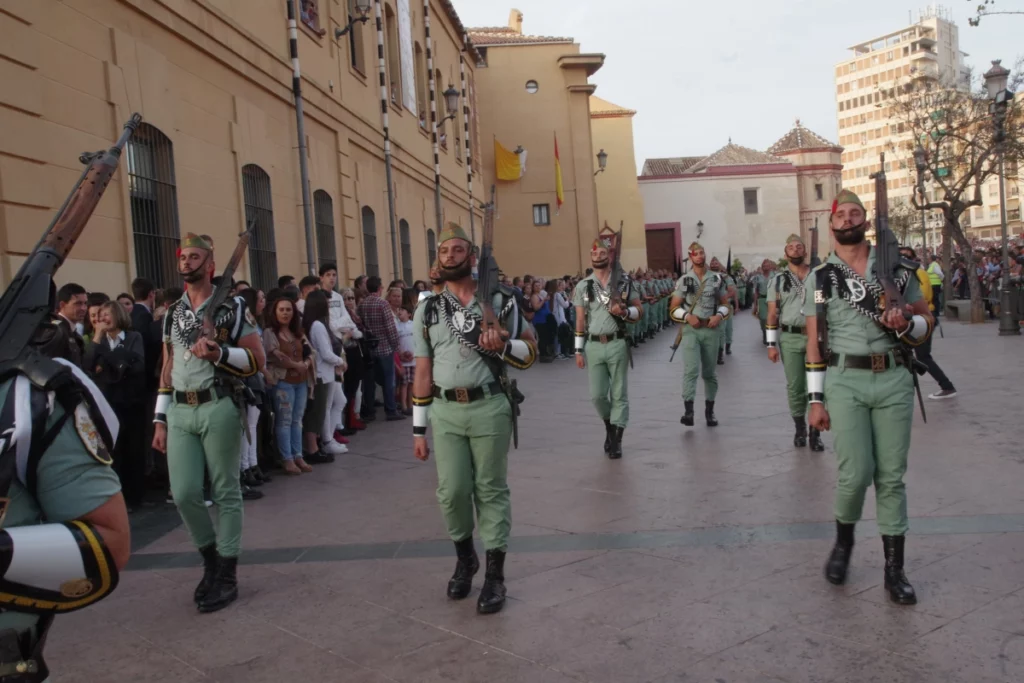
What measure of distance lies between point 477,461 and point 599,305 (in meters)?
4.62

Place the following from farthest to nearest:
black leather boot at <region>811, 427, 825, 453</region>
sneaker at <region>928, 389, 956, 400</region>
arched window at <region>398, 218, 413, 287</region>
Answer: arched window at <region>398, 218, 413, 287</region>, sneaker at <region>928, 389, 956, 400</region>, black leather boot at <region>811, 427, 825, 453</region>

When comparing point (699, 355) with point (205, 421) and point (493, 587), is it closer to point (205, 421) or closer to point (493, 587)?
point (493, 587)

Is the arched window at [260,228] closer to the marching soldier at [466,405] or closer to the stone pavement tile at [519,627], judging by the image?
the marching soldier at [466,405]

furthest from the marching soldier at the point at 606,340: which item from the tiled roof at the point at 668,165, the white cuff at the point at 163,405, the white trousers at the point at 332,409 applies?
the tiled roof at the point at 668,165

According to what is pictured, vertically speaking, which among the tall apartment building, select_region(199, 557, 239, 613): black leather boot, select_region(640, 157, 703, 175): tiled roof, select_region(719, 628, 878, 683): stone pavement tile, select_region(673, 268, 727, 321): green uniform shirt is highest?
the tall apartment building

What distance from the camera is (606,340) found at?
941 cm

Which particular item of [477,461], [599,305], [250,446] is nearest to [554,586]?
[477,461]

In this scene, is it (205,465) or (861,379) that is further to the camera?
(205,465)

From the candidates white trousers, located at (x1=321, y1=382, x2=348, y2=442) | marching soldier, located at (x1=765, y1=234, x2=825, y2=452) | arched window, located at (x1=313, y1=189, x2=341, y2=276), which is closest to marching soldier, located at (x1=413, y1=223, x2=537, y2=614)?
marching soldier, located at (x1=765, y1=234, x2=825, y2=452)

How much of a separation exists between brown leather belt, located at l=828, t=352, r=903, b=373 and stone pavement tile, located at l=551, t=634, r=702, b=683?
69.7 inches

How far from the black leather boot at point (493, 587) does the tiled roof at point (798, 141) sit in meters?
66.0

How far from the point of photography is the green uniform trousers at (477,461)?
5078 millimetres

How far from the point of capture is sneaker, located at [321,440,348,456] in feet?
33.4

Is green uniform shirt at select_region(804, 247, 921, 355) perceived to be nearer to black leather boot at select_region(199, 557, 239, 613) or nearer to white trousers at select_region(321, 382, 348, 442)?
black leather boot at select_region(199, 557, 239, 613)
